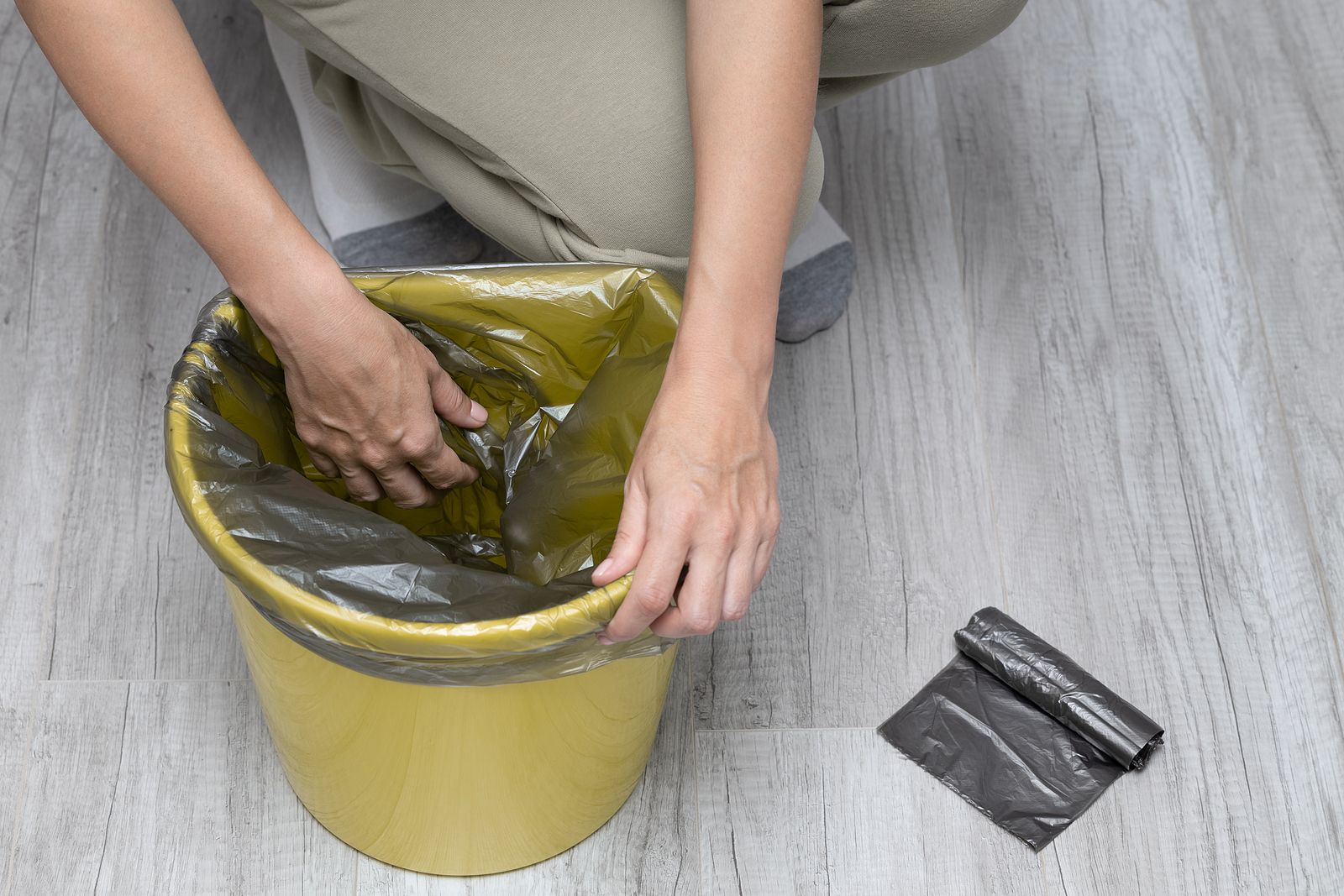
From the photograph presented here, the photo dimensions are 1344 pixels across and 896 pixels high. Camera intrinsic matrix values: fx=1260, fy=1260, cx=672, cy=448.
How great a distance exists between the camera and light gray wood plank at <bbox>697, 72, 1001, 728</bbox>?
3.09 ft

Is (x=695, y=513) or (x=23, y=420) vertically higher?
(x=695, y=513)

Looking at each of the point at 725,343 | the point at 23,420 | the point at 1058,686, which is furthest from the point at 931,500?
the point at 23,420

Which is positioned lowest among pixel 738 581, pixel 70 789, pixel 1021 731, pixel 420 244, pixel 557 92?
pixel 1021 731

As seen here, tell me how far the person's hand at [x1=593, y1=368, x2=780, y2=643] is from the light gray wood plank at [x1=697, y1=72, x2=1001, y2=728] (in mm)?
301

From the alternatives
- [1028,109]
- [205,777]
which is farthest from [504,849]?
[1028,109]

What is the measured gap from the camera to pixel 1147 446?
1.08 meters

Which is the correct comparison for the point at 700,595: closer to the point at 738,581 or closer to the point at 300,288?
the point at 738,581

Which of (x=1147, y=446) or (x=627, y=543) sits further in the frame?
(x=1147, y=446)

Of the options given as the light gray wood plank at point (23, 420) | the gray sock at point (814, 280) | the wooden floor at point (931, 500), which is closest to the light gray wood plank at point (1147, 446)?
the wooden floor at point (931, 500)

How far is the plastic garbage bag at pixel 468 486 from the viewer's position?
0.61m

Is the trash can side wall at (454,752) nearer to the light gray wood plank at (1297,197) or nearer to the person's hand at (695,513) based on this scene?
the person's hand at (695,513)

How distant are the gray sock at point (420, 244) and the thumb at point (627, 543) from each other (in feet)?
1.67

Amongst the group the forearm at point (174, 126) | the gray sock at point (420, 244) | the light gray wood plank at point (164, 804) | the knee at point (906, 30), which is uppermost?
the forearm at point (174, 126)

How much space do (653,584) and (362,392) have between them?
0.22m
